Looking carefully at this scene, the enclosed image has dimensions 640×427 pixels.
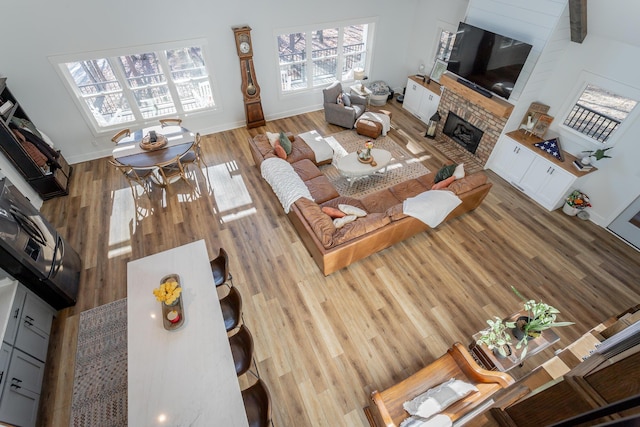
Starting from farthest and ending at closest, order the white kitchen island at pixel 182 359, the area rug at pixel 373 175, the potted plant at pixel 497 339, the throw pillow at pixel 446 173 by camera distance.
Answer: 1. the area rug at pixel 373 175
2. the throw pillow at pixel 446 173
3. the potted plant at pixel 497 339
4. the white kitchen island at pixel 182 359

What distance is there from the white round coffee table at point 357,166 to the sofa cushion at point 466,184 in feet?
4.30

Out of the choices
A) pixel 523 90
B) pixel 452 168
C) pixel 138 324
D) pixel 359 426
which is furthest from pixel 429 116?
pixel 138 324

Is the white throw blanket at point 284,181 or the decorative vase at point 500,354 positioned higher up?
the white throw blanket at point 284,181

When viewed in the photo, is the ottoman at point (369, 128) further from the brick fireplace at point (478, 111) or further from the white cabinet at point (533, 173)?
the white cabinet at point (533, 173)

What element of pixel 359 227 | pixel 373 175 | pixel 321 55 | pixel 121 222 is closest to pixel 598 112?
pixel 373 175

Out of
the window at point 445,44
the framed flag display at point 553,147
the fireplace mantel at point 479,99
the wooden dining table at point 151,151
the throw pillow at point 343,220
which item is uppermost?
the window at point 445,44

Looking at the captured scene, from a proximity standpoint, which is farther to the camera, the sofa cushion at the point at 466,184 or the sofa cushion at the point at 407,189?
the sofa cushion at the point at 407,189

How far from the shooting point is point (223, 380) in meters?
2.36

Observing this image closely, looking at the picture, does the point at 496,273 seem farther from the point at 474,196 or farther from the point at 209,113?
the point at 209,113

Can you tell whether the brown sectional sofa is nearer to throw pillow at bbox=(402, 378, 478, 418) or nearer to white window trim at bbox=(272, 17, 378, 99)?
throw pillow at bbox=(402, 378, 478, 418)

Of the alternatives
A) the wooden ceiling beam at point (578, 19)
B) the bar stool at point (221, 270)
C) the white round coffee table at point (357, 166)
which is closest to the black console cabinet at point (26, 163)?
the bar stool at point (221, 270)

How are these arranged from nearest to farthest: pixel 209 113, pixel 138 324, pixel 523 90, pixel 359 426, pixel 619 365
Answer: pixel 619 365 < pixel 138 324 < pixel 359 426 < pixel 523 90 < pixel 209 113

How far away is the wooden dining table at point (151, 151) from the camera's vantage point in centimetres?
465

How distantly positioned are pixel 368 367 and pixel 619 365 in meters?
2.74
